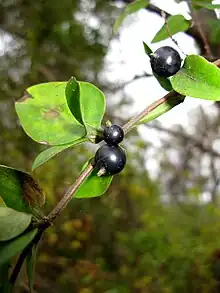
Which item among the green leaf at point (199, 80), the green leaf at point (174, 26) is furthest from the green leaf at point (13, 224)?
the green leaf at point (174, 26)

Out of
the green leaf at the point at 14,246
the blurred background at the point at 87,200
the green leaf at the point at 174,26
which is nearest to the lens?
the green leaf at the point at 14,246

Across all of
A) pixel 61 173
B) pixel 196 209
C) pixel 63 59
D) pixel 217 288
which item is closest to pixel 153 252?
pixel 217 288

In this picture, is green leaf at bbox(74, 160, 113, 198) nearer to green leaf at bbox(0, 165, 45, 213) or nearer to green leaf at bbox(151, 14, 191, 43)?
green leaf at bbox(0, 165, 45, 213)

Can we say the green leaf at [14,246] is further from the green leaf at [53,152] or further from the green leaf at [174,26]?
the green leaf at [174,26]

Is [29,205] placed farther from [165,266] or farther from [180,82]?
[165,266]

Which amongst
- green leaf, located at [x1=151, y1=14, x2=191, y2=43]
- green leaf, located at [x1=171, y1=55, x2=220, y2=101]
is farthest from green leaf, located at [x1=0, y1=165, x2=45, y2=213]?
green leaf, located at [x1=151, y1=14, x2=191, y2=43]
